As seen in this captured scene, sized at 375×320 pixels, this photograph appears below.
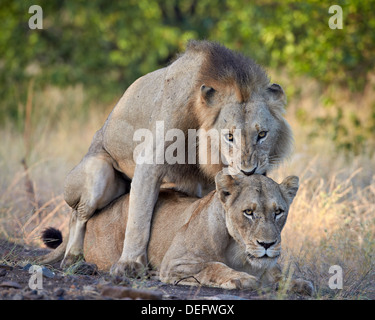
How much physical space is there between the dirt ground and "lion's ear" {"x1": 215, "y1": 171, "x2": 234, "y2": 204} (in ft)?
2.28

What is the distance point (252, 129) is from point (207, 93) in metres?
0.52

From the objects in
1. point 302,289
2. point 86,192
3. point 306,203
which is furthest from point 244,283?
point 306,203

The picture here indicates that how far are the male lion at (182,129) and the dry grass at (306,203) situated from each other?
64cm

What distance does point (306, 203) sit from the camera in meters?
6.87

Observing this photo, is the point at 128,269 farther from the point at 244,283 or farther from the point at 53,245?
the point at 53,245

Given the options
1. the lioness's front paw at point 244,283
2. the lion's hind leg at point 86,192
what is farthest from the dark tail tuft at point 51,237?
the lioness's front paw at point 244,283

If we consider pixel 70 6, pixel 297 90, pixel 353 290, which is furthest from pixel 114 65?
pixel 353 290

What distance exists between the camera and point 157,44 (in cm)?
1265

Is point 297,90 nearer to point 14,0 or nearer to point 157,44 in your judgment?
point 157,44

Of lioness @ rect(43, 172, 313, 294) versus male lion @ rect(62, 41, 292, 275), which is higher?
male lion @ rect(62, 41, 292, 275)

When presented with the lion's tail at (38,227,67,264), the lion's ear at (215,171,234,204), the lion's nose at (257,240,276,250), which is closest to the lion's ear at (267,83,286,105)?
the lion's ear at (215,171,234,204)

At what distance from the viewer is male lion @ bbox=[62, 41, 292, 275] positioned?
502 cm

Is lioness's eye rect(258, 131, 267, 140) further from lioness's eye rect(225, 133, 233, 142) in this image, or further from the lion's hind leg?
the lion's hind leg

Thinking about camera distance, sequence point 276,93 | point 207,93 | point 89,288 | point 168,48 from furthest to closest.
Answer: point 168,48
point 276,93
point 207,93
point 89,288
